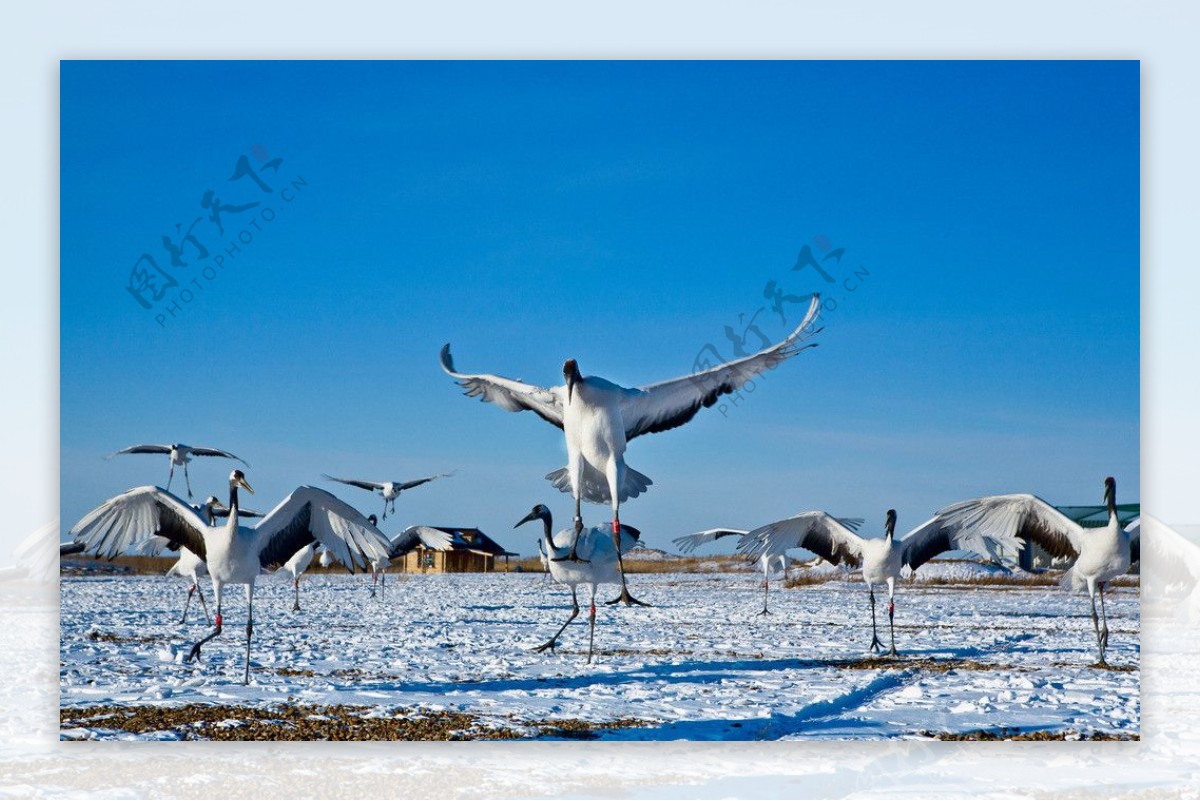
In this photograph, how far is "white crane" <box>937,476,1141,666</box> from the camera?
22.3ft

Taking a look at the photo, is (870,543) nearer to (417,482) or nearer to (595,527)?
(595,527)

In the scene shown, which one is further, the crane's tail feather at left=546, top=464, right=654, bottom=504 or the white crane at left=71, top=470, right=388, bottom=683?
the crane's tail feather at left=546, top=464, right=654, bottom=504

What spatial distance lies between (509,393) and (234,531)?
178 centimetres

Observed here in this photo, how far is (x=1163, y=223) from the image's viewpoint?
21.6 ft

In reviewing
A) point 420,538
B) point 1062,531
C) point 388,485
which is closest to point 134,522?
point 388,485

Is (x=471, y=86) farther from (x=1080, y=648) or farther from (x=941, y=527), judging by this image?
(x=1080, y=648)

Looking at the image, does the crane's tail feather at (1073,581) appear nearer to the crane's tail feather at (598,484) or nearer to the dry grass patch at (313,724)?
the crane's tail feather at (598,484)

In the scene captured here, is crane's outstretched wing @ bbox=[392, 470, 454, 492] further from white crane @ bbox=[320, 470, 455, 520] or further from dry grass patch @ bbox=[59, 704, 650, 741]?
dry grass patch @ bbox=[59, 704, 650, 741]

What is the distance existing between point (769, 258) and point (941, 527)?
1.95 meters

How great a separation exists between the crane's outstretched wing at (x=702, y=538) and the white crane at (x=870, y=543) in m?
0.12

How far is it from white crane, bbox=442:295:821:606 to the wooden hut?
90cm

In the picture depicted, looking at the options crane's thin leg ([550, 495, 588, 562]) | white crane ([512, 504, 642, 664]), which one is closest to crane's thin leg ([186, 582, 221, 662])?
white crane ([512, 504, 642, 664])

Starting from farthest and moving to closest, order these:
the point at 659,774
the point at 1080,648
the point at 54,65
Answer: the point at 1080,648 < the point at 54,65 < the point at 659,774

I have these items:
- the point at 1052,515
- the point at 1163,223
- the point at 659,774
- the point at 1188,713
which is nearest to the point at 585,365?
the point at 659,774
